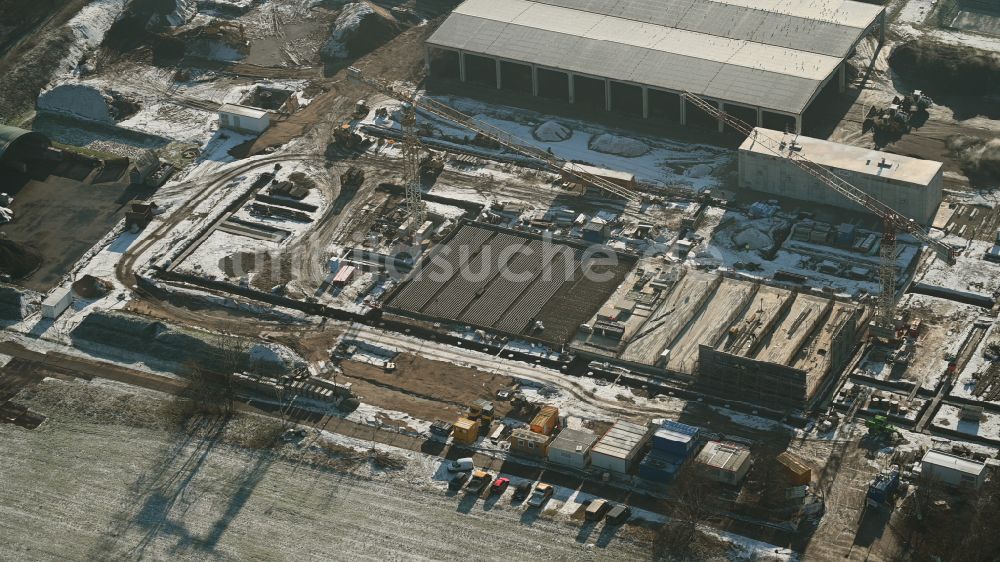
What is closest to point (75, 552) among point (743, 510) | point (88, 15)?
point (743, 510)

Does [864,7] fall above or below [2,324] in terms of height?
above

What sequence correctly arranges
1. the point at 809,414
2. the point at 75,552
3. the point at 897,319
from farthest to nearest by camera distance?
the point at 897,319 < the point at 809,414 < the point at 75,552

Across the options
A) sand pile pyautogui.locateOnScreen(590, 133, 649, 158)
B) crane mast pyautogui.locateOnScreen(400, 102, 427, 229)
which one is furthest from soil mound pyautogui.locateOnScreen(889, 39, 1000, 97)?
crane mast pyautogui.locateOnScreen(400, 102, 427, 229)

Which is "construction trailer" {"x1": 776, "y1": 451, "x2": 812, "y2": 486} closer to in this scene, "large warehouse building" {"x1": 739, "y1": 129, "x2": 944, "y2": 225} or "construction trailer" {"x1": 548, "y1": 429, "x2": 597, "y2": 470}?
"construction trailer" {"x1": 548, "y1": 429, "x2": 597, "y2": 470}

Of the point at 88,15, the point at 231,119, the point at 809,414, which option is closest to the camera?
the point at 809,414

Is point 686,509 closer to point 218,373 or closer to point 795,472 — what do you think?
point 795,472

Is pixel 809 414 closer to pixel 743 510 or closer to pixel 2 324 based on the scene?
pixel 743 510

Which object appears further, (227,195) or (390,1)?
(390,1)

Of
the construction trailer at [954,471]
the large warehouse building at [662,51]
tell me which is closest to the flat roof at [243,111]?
the large warehouse building at [662,51]
